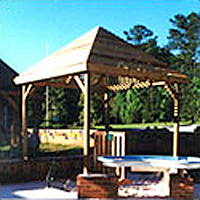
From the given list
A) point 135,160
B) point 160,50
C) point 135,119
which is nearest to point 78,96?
point 135,119

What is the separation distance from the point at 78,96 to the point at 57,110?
2022 mm

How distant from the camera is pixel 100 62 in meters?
6.32

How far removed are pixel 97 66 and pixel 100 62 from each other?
0.24 metres

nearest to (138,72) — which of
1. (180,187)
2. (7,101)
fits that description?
(180,187)

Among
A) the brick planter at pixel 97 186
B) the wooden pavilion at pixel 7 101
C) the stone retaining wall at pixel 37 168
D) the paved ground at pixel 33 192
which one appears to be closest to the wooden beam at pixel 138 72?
the brick planter at pixel 97 186

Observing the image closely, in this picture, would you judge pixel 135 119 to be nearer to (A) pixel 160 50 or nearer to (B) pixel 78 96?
(B) pixel 78 96

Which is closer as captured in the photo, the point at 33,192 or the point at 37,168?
the point at 33,192

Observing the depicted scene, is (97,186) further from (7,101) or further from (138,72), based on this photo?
(7,101)

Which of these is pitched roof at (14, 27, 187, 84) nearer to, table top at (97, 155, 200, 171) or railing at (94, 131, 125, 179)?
railing at (94, 131, 125, 179)

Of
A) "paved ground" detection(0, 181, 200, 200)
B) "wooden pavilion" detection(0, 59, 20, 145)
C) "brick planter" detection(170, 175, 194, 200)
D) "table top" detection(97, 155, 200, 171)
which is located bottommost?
"paved ground" detection(0, 181, 200, 200)

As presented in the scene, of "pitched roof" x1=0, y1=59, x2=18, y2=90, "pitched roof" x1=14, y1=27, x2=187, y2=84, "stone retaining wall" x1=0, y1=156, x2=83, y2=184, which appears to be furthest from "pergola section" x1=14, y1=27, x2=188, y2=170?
"pitched roof" x1=0, y1=59, x2=18, y2=90

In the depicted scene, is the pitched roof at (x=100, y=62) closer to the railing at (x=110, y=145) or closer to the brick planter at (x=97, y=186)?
the railing at (x=110, y=145)

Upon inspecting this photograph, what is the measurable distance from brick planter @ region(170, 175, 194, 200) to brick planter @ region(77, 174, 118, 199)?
106 cm

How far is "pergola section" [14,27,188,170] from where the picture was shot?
6191 millimetres
